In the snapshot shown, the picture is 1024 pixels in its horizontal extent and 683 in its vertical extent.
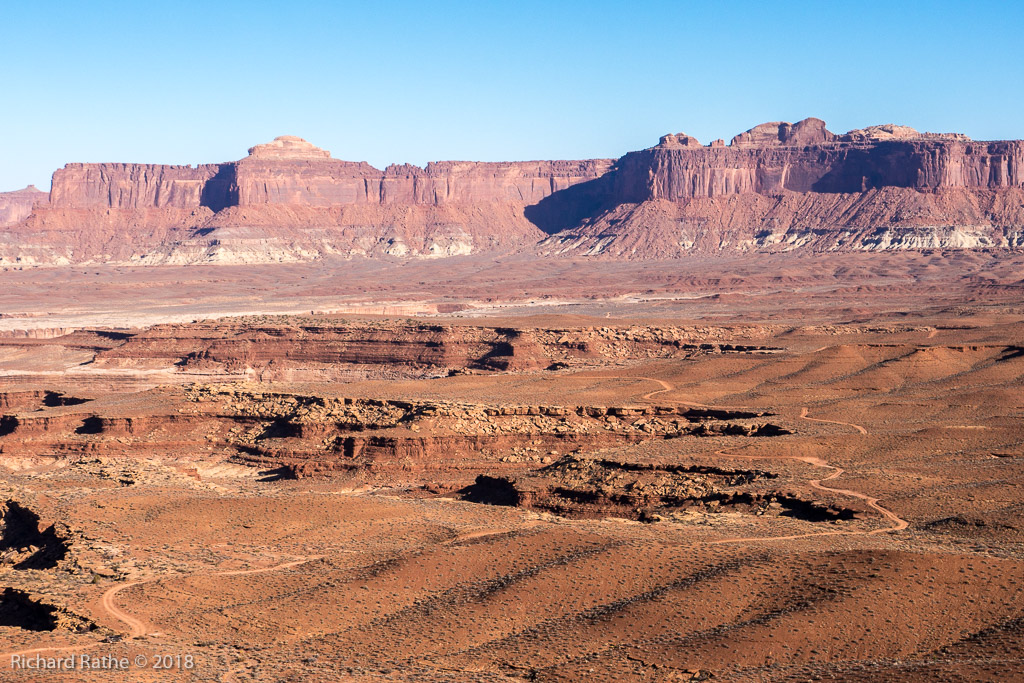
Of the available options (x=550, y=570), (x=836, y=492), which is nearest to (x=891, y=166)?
(x=836, y=492)

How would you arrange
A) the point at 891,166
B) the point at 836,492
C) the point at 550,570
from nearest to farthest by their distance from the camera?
the point at 550,570 → the point at 836,492 → the point at 891,166

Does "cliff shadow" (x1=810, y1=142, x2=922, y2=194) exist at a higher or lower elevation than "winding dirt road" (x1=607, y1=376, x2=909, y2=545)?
higher

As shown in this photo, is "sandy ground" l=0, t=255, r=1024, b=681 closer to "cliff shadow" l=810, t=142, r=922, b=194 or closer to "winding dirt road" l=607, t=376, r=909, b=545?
"winding dirt road" l=607, t=376, r=909, b=545

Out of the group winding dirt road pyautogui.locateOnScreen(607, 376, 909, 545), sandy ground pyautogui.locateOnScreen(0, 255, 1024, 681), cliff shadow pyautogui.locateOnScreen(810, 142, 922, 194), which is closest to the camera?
sandy ground pyautogui.locateOnScreen(0, 255, 1024, 681)

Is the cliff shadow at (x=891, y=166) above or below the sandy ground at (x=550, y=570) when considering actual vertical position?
above

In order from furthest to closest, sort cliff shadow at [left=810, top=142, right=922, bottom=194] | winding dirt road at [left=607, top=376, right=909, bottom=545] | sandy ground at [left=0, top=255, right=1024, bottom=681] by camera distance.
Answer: cliff shadow at [left=810, top=142, right=922, bottom=194], winding dirt road at [left=607, top=376, right=909, bottom=545], sandy ground at [left=0, top=255, right=1024, bottom=681]

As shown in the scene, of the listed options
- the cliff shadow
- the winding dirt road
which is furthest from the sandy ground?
the cliff shadow

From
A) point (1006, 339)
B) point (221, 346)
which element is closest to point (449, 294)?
point (221, 346)

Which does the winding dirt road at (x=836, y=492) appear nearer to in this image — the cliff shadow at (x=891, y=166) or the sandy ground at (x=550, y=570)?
the sandy ground at (x=550, y=570)

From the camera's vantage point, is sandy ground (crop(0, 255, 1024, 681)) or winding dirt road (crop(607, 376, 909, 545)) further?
winding dirt road (crop(607, 376, 909, 545))

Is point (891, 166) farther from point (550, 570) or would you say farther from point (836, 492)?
point (550, 570)

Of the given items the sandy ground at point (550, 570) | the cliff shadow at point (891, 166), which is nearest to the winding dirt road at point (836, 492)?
the sandy ground at point (550, 570)
